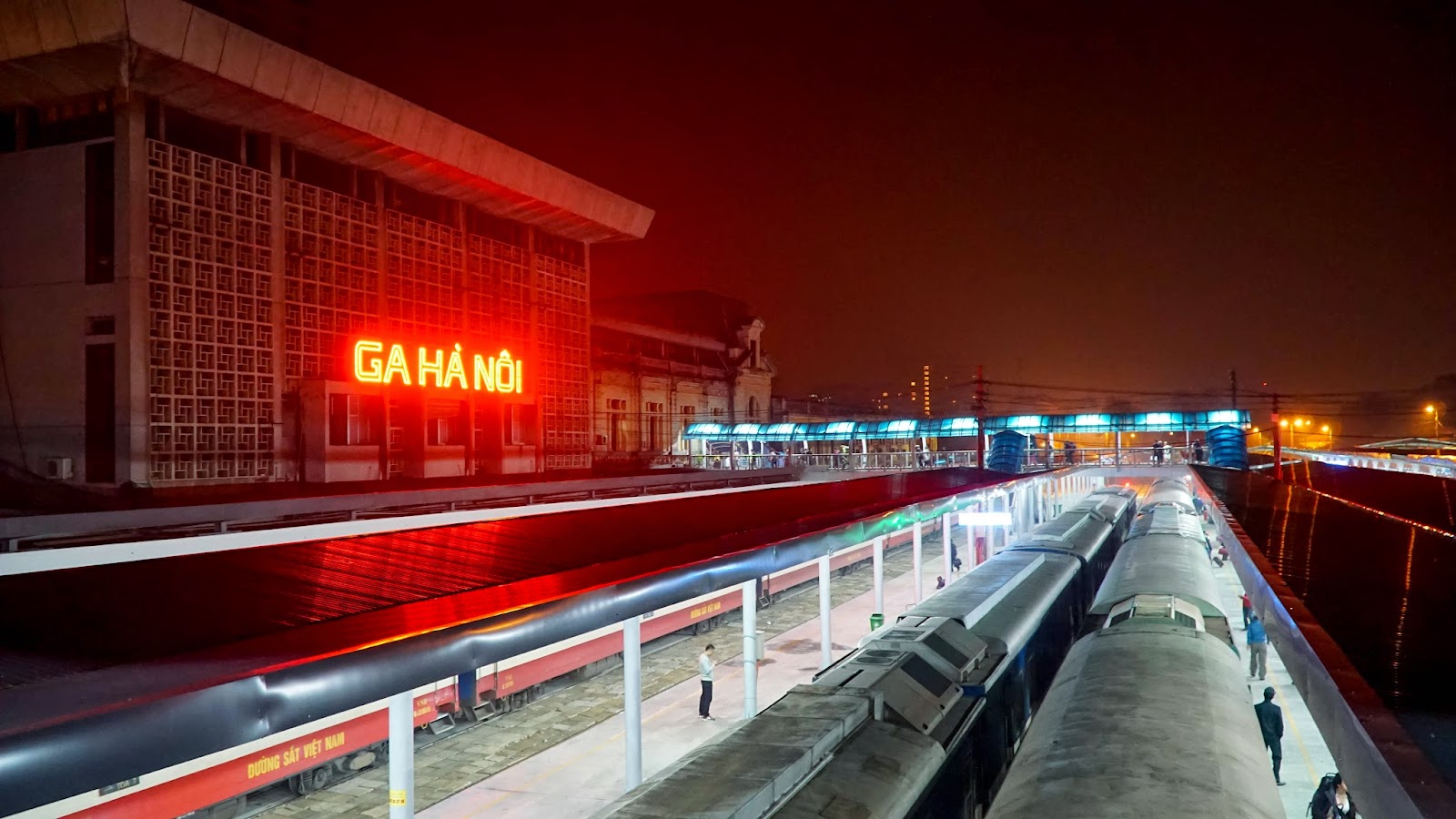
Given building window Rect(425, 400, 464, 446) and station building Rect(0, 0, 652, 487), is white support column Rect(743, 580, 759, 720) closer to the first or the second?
station building Rect(0, 0, 652, 487)

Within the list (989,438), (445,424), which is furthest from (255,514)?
(989,438)

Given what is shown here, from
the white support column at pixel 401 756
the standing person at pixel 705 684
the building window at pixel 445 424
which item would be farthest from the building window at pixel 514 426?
the white support column at pixel 401 756

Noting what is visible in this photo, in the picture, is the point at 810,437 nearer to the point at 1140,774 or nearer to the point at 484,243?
the point at 484,243

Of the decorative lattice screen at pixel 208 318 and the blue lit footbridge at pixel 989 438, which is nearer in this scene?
the decorative lattice screen at pixel 208 318

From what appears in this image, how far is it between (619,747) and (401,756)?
7539 mm

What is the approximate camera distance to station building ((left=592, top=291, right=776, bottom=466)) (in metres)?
44.6

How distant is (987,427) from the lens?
47750 mm

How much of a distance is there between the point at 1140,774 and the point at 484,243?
1269 inches

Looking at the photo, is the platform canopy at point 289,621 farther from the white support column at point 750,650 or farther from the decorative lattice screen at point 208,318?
the decorative lattice screen at point 208,318

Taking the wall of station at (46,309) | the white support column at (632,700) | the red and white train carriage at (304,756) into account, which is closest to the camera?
the red and white train carriage at (304,756)

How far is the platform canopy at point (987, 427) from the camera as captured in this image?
4391 centimetres

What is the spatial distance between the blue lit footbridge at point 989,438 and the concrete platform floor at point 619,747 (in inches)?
912

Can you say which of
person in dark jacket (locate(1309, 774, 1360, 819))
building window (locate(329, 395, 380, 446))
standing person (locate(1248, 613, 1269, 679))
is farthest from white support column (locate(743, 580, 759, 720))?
building window (locate(329, 395, 380, 446))

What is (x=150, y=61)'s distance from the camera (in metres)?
22.0
